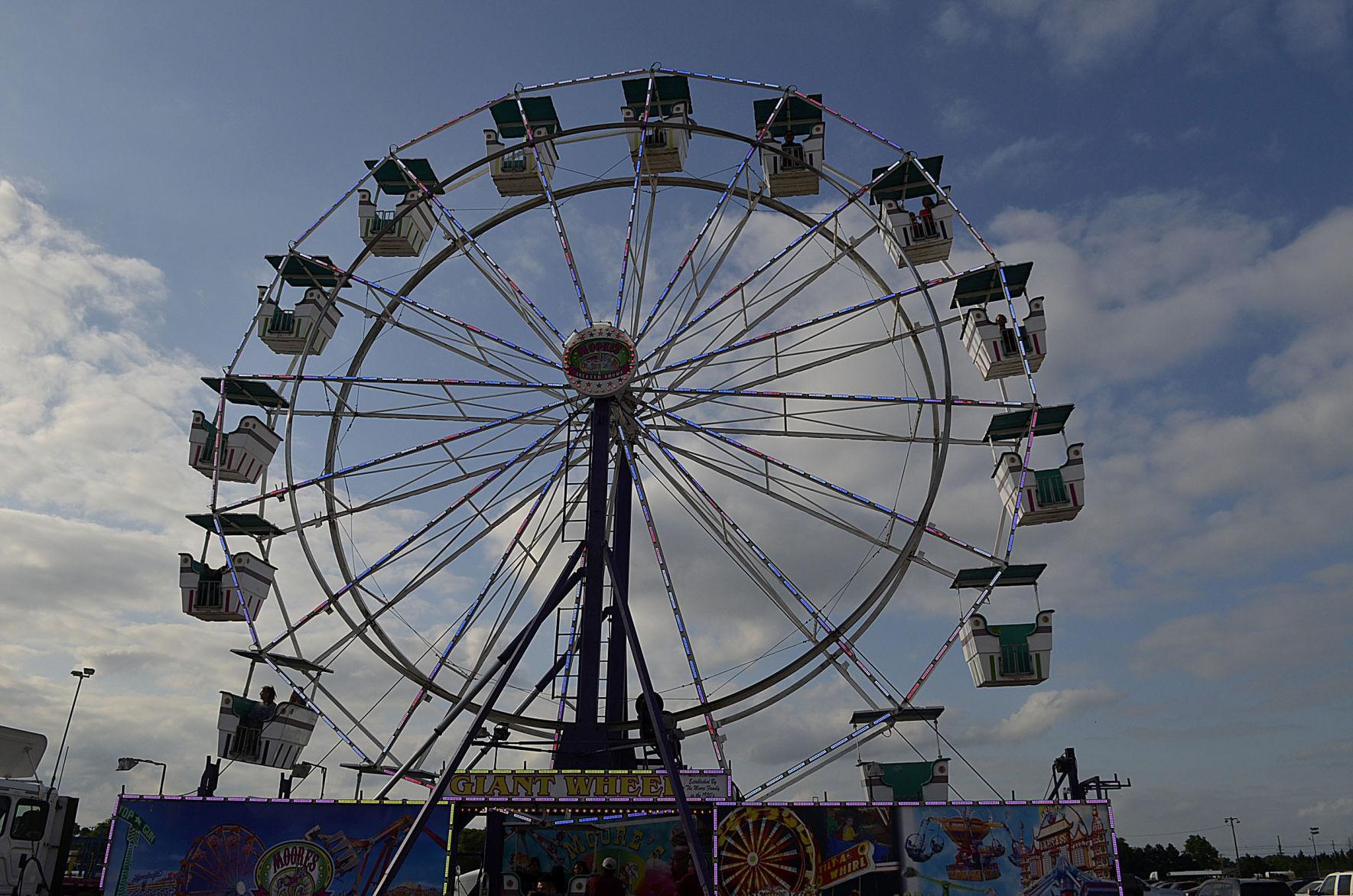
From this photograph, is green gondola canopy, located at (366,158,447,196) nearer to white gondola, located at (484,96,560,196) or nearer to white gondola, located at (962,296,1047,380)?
white gondola, located at (484,96,560,196)

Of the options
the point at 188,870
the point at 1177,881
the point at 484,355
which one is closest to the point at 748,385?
the point at 484,355

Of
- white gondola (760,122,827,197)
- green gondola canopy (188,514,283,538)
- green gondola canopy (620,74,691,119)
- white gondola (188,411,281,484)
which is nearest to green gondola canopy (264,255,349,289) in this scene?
white gondola (188,411,281,484)

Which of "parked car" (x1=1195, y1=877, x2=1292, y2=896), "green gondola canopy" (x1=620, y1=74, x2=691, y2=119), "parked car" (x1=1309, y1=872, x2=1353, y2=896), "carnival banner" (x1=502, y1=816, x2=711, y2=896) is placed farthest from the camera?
"green gondola canopy" (x1=620, y1=74, x2=691, y2=119)

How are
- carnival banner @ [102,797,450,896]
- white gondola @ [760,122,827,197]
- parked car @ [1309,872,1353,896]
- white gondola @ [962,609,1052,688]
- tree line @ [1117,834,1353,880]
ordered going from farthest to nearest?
tree line @ [1117,834,1353,880] → white gondola @ [760,122,827,197] → parked car @ [1309,872,1353,896] → white gondola @ [962,609,1052,688] → carnival banner @ [102,797,450,896]

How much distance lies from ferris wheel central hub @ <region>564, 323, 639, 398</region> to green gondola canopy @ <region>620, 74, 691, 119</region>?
5.20m

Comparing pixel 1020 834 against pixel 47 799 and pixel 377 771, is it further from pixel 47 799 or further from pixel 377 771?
pixel 47 799

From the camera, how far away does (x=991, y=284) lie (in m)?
18.4

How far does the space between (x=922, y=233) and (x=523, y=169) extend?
8.03 meters

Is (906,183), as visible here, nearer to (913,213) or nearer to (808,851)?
(913,213)

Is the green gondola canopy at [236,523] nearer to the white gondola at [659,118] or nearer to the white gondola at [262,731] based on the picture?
the white gondola at [262,731]

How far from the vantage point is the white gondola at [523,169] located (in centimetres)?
2017

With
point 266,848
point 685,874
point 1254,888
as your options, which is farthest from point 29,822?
point 1254,888

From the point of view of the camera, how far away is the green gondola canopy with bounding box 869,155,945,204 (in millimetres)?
19188

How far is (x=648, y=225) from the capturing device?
63.5 feet
